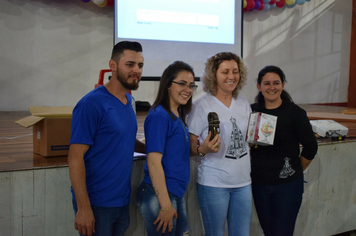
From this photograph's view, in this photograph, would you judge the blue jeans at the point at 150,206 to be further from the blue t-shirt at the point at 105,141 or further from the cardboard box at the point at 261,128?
the cardboard box at the point at 261,128

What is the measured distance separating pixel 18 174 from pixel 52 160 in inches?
8.9

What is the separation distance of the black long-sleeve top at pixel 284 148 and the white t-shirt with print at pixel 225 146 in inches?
5.0

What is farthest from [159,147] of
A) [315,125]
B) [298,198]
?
[315,125]

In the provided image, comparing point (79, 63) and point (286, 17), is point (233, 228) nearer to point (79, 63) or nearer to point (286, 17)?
point (79, 63)

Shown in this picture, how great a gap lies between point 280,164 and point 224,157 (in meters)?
0.33

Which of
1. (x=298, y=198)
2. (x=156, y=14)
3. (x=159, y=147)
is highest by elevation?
(x=156, y=14)

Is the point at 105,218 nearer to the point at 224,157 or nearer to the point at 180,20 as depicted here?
the point at 224,157

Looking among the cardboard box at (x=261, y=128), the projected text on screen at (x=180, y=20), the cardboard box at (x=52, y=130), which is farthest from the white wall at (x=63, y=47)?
the cardboard box at (x=261, y=128)

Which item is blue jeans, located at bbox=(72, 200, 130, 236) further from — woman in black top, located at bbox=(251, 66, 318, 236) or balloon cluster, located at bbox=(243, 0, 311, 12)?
balloon cluster, located at bbox=(243, 0, 311, 12)

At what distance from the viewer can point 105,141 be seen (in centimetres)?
144

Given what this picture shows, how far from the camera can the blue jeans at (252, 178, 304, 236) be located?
73.1 inches

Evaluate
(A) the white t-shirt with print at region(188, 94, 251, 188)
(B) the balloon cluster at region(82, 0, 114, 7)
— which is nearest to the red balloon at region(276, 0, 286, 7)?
(B) the balloon cluster at region(82, 0, 114, 7)

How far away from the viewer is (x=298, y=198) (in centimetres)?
190

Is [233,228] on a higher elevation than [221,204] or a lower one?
lower
